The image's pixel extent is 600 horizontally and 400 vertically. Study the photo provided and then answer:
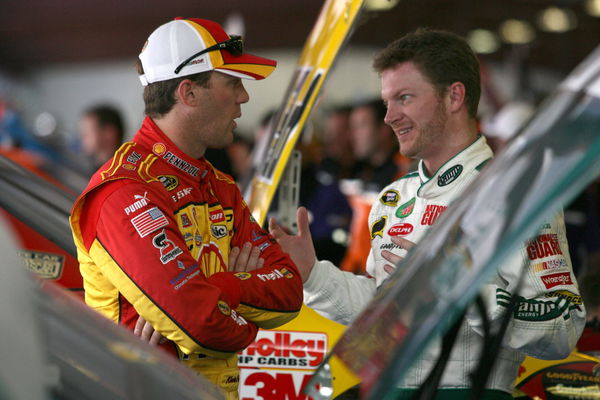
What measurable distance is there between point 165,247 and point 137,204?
5.6 inches

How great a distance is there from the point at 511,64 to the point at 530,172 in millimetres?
25894

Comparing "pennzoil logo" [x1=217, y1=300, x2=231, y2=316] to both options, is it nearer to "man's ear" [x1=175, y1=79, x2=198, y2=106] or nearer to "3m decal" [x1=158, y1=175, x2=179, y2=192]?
"3m decal" [x1=158, y1=175, x2=179, y2=192]

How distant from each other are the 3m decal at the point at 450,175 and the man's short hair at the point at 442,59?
9.3 inches

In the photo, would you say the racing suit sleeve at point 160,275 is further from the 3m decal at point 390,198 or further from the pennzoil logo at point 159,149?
the 3m decal at point 390,198

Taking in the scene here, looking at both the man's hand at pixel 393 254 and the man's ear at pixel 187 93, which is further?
the man's ear at pixel 187 93

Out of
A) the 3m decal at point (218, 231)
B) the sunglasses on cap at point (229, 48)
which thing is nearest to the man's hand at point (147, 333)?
the 3m decal at point (218, 231)

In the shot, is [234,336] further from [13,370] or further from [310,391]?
[13,370]

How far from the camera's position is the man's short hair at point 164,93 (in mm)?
2494

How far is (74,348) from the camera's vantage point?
148 cm

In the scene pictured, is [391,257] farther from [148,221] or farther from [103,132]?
[103,132]

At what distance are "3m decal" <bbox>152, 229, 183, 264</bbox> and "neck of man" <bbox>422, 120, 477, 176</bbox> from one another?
90 cm

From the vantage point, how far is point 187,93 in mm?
2494

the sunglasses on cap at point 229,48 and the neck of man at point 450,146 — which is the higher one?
the sunglasses on cap at point 229,48

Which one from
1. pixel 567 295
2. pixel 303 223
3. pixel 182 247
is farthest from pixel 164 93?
pixel 567 295
